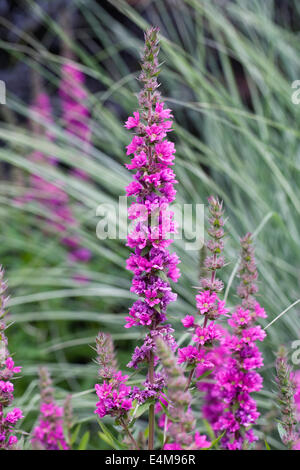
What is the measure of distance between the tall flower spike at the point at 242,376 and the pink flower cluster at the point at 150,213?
0.17m

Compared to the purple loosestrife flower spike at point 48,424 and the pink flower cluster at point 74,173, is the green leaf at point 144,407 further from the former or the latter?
the pink flower cluster at point 74,173

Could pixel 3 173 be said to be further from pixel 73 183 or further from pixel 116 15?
pixel 73 183

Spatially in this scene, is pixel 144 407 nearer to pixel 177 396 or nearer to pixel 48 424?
pixel 177 396

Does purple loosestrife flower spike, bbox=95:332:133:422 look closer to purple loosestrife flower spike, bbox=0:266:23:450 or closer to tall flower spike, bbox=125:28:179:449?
tall flower spike, bbox=125:28:179:449

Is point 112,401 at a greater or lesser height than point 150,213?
lesser

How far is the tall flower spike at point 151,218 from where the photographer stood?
982 millimetres

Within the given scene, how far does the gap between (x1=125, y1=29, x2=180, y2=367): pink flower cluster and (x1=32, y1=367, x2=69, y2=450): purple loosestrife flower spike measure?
318mm

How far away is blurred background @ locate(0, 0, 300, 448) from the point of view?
1967mm

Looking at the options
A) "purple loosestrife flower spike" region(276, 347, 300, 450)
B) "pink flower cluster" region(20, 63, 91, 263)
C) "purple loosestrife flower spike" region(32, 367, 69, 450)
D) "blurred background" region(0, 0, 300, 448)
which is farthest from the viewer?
"pink flower cluster" region(20, 63, 91, 263)

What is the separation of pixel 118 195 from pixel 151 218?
5.01ft

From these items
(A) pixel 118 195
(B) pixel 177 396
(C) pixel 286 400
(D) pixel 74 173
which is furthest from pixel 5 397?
(D) pixel 74 173

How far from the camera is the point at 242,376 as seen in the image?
1.07 metres

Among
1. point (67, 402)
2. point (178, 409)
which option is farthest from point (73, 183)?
point (178, 409)

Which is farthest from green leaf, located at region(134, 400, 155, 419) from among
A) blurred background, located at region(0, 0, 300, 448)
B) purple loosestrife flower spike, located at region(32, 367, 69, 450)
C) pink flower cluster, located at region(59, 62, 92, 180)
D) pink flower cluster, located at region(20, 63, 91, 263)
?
pink flower cluster, located at region(59, 62, 92, 180)
